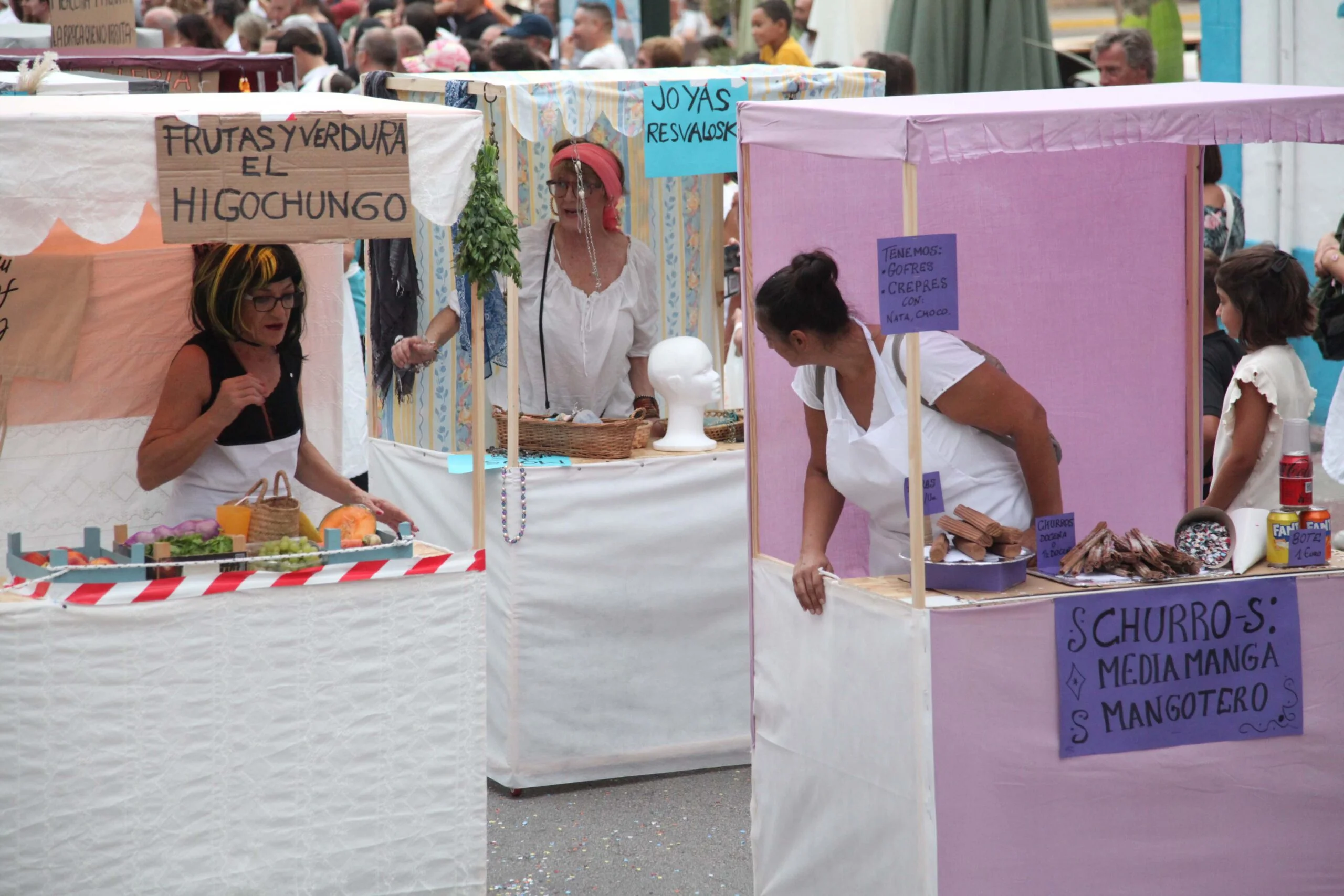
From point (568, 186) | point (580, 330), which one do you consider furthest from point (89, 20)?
point (580, 330)

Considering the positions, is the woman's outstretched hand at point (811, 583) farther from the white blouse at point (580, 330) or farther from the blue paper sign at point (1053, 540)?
the white blouse at point (580, 330)

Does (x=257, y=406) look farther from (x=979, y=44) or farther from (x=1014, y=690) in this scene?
(x=979, y=44)

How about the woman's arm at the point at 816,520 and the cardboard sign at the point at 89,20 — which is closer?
the woman's arm at the point at 816,520

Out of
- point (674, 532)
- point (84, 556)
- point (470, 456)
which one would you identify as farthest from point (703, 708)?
point (84, 556)

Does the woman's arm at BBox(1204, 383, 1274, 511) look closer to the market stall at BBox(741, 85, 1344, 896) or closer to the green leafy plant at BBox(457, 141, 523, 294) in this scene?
the market stall at BBox(741, 85, 1344, 896)

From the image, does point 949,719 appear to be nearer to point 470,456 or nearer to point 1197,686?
point 1197,686

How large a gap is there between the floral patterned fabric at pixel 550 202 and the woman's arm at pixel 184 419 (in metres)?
1.02

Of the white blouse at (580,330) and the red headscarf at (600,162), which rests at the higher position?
the red headscarf at (600,162)

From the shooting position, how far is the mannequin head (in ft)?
16.9

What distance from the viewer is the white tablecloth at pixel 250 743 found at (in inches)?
139

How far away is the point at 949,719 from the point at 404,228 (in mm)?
1589

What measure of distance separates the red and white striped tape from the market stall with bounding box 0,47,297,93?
3.63 meters

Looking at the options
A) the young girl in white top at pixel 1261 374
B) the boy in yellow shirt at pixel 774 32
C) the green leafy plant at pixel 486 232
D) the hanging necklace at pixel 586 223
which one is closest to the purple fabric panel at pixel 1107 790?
the young girl in white top at pixel 1261 374

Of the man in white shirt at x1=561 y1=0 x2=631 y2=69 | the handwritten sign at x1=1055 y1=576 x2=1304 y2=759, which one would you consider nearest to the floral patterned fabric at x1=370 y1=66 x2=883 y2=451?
the handwritten sign at x1=1055 y1=576 x2=1304 y2=759
